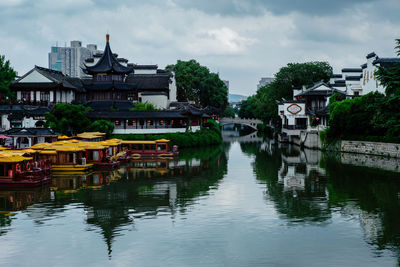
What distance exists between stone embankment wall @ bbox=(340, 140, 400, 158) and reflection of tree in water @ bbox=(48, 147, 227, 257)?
19325 millimetres

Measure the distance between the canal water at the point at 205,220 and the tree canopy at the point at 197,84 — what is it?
68.0 meters

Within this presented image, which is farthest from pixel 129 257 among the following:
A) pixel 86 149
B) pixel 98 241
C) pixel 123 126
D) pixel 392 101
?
pixel 123 126

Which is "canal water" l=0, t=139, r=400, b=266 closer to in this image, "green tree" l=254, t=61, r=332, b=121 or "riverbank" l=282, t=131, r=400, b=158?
"riverbank" l=282, t=131, r=400, b=158

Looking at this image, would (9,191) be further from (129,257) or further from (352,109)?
(352,109)

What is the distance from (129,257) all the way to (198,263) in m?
2.91

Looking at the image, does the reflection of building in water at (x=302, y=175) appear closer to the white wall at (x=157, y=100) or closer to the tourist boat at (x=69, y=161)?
the tourist boat at (x=69, y=161)

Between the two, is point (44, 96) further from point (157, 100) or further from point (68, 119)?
point (157, 100)

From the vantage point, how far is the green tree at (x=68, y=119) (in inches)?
2405

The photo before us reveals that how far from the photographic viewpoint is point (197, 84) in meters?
112

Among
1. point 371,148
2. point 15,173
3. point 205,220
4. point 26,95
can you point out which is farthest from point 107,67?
point 205,220

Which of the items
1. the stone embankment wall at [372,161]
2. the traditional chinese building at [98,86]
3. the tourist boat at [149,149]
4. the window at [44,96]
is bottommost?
the stone embankment wall at [372,161]

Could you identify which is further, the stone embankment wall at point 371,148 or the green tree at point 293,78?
the green tree at point 293,78

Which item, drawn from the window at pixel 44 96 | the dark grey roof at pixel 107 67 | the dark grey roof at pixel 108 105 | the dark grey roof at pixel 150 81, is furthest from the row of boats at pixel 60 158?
the dark grey roof at pixel 150 81

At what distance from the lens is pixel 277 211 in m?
25.7
